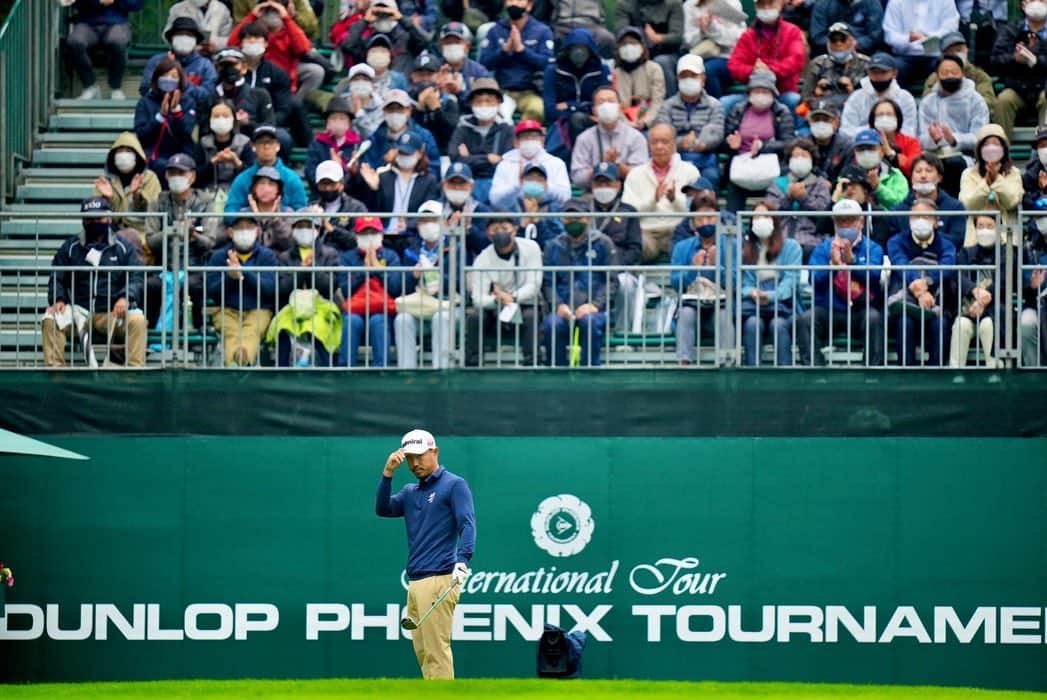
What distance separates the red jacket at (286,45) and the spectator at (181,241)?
2604 mm

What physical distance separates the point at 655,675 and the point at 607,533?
45.6 inches

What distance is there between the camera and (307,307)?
1683 cm

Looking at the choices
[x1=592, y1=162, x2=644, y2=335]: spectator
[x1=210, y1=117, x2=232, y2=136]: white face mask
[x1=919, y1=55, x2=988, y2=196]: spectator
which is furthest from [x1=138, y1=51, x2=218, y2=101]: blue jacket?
[x1=919, y1=55, x2=988, y2=196]: spectator

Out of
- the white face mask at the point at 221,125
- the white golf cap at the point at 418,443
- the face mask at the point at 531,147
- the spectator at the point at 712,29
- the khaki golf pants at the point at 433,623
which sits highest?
the spectator at the point at 712,29

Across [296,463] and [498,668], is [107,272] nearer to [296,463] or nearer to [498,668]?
[296,463]

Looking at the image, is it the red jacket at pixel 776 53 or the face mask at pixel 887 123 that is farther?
the red jacket at pixel 776 53

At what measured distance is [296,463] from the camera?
1706 centimetres

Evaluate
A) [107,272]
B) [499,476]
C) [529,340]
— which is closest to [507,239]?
[529,340]

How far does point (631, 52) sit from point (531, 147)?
6.21 ft

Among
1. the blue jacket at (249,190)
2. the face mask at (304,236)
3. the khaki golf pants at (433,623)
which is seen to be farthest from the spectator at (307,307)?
the khaki golf pants at (433,623)

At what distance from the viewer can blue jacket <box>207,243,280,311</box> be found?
1680 cm

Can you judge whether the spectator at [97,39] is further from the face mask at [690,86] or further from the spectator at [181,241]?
the face mask at [690,86]

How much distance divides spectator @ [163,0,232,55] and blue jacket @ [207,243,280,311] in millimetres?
5558

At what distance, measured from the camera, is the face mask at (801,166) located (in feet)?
61.8
